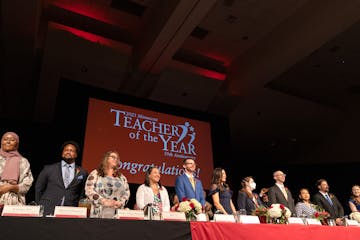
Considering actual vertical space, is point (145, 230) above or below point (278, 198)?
below

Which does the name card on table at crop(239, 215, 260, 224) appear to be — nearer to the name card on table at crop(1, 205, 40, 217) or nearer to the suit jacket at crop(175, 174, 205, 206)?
the suit jacket at crop(175, 174, 205, 206)

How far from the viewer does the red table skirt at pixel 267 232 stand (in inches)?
72.0

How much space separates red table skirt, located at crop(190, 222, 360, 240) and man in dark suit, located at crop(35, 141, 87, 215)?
137cm

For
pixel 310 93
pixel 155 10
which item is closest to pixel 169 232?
pixel 155 10

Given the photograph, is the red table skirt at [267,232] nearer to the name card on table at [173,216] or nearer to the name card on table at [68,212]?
the name card on table at [173,216]

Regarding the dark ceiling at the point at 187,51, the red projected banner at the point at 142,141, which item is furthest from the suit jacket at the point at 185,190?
the dark ceiling at the point at 187,51

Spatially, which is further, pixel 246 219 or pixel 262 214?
pixel 262 214

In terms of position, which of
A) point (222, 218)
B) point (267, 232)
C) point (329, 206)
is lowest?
point (267, 232)

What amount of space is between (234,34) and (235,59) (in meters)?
1.00

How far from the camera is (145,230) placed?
5.39ft

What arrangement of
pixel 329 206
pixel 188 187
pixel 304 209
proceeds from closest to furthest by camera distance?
1. pixel 188 187
2. pixel 304 209
3. pixel 329 206

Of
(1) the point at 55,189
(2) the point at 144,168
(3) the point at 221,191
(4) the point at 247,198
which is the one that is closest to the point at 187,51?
(2) the point at 144,168

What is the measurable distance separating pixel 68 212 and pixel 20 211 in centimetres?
23

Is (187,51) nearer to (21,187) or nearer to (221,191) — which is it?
(221,191)
